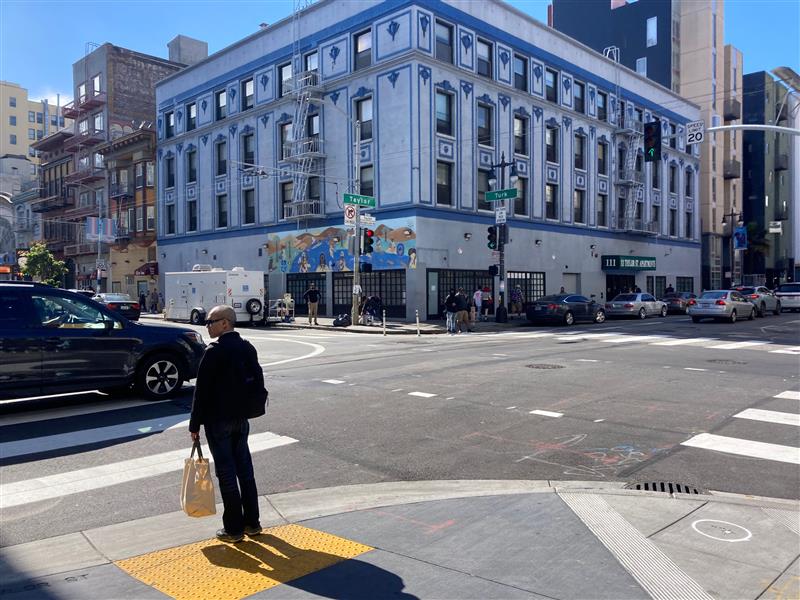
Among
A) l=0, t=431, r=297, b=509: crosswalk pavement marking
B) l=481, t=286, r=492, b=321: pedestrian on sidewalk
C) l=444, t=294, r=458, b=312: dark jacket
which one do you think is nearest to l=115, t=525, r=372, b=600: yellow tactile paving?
l=0, t=431, r=297, b=509: crosswalk pavement marking

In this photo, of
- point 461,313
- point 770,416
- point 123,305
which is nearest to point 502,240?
point 461,313

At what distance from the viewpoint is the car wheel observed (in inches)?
356

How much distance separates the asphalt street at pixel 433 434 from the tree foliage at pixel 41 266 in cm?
4546

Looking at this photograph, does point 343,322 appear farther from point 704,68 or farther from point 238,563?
point 704,68

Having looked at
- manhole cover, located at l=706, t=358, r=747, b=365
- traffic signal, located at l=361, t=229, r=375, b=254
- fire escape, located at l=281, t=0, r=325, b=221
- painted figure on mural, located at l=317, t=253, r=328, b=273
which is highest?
fire escape, located at l=281, t=0, r=325, b=221

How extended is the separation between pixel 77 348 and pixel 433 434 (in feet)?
16.5

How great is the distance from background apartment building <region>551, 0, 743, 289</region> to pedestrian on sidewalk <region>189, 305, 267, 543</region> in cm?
→ 5762

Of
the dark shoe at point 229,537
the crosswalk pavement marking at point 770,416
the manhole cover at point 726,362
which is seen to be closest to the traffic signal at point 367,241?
the manhole cover at point 726,362

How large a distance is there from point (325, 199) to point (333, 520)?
29674 mm

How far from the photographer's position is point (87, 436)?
7.18 meters

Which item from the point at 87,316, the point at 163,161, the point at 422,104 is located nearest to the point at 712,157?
the point at 422,104

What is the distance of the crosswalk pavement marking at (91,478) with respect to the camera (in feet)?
17.6

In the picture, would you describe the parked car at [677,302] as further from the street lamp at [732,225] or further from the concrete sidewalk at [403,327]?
the street lamp at [732,225]

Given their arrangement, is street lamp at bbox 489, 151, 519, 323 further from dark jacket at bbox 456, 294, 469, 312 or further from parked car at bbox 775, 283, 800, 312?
parked car at bbox 775, 283, 800, 312
